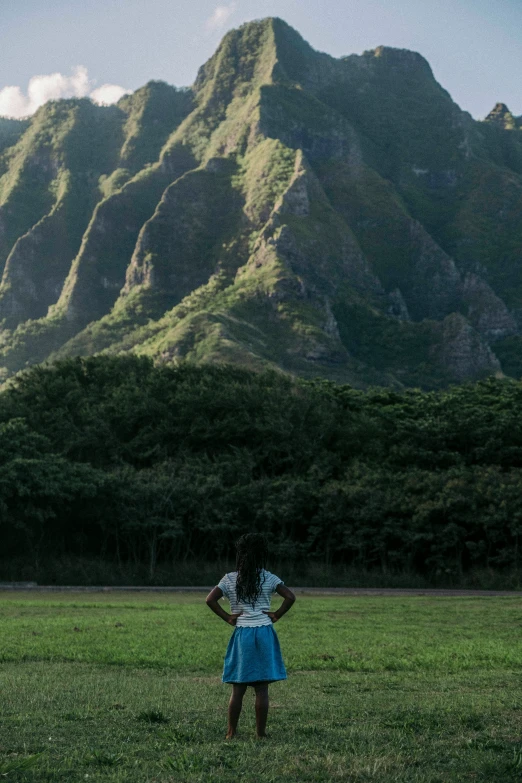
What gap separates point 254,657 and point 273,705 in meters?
2.21

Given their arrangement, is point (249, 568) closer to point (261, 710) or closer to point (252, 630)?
point (252, 630)

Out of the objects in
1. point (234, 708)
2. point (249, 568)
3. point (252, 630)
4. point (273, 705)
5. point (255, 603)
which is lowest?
point (273, 705)

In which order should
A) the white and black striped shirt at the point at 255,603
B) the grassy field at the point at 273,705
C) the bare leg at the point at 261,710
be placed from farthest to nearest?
the white and black striped shirt at the point at 255,603
the bare leg at the point at 261,710
the grassy field at the point at 273,705

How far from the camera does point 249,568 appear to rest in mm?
8633

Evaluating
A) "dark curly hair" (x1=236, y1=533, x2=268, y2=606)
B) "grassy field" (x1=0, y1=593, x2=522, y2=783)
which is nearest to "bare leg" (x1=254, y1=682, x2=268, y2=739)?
"grassy field" (x1=0, y1=593, x2=522, y2=783)

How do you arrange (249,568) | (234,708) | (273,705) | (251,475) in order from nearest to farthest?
(234,708) → (249,568) → (273,705) → (251,475)

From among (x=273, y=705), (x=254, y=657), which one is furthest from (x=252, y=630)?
(x=273, y=705)

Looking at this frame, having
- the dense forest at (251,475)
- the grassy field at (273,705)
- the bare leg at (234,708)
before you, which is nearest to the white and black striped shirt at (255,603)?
the bare leg at (234,708)

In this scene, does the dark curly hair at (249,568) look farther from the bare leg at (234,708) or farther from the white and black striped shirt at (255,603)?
the bare leg at (234,708)

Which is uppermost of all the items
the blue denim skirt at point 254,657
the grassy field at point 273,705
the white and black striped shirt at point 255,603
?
the white and black striped shirt at point 255,603

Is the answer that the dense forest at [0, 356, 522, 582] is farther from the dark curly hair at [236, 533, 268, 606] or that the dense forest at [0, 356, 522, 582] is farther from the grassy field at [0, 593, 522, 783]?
the dark curly hair at [236, 533, 268, 606]

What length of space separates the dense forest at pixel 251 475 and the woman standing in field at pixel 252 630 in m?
34.6

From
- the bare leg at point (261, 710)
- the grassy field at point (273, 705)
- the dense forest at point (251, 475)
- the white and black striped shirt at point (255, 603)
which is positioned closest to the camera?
the grassy field at point (273, 705)

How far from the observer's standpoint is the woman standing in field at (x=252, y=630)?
8.35m
